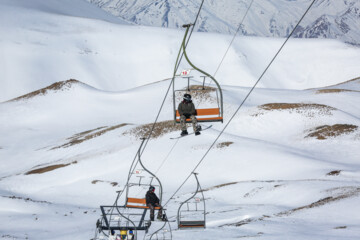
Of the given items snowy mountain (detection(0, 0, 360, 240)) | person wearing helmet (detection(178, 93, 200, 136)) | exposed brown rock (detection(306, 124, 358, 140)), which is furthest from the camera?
exposed brown rock (detection(306, 124, 358, 140))

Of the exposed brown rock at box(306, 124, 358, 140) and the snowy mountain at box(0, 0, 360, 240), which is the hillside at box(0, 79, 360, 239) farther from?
the exposed brown rock at box(306, 124, 358, 140)

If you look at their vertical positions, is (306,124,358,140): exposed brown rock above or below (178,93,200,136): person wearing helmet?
below

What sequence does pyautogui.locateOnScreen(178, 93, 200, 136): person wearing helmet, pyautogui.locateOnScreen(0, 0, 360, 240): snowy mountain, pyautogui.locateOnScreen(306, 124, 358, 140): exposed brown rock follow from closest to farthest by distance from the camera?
1. pyautogui.locateOnScreen(178, 93, 200, 136): person wearing helmet
2. pyautogui.locateOnScreen(0, 0, 360, 240): snowy mountain
3. pyautogui.locateOnScreen(306, 124, 358, 140): exposed brown rock

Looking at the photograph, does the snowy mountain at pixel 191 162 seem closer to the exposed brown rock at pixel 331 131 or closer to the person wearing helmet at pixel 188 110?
the exposed brown rock at pixel 331 131

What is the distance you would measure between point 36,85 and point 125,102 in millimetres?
86046

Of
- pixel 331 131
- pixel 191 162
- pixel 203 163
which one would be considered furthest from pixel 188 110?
pixel 331 131

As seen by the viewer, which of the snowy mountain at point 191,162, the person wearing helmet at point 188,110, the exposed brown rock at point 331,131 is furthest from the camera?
the exposed brown rock at point 331,131

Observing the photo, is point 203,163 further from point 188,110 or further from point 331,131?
point 188,110

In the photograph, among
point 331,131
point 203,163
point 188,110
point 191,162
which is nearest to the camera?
point 188,110

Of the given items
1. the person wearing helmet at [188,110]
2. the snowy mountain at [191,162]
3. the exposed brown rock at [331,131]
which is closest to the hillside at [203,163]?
the snowy mountain at [191,162]

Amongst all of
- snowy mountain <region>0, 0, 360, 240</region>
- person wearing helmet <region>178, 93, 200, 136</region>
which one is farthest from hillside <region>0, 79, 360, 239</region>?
person wearing helmet <region>178, 93, 200, 136</region>

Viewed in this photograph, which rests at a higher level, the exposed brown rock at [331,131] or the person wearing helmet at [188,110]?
the person wearing helmet at [188,110]

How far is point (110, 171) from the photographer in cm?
5988

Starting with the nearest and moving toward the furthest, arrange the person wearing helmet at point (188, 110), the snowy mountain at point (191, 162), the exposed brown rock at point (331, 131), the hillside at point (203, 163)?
the person wearing helmet at point (188, 110)
the snowy mountain at point (191, 162)
the hillside at point (203, 163)
the exposed brown rock at point (331, 131)
